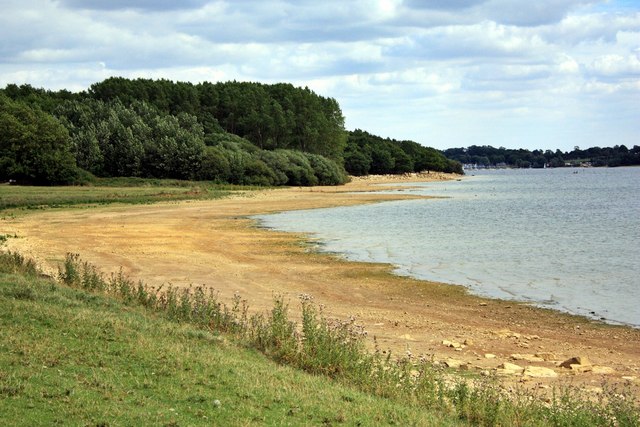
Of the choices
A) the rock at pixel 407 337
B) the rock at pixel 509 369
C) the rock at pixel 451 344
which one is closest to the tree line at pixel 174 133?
the rock at pixel 407 337

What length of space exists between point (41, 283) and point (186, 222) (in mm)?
28964

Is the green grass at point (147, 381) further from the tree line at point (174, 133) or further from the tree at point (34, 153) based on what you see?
the tree line at point (174, 133)

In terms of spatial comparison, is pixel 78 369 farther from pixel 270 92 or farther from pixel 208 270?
pixel 270 92

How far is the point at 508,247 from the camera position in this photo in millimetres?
34156

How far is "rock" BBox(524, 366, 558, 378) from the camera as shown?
12.6 meters

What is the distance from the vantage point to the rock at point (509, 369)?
12.8m

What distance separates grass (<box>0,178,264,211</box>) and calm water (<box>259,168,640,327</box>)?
49.0 feet

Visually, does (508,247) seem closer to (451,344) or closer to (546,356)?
(451,344)

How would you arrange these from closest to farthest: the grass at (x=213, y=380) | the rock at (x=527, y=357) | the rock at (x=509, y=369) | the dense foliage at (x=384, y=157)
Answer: the grass at (x=213, y=380), the rock at (x=509, y=369), the rock at (x=527, y=357), the dense foliage at (x=384, y=157)

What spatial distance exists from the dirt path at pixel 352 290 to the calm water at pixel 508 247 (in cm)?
182

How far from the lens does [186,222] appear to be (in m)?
43.5

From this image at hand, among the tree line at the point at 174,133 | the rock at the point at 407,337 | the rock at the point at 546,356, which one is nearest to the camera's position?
the rock at the point at 546,356

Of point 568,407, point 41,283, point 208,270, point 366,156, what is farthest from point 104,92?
point 568,407

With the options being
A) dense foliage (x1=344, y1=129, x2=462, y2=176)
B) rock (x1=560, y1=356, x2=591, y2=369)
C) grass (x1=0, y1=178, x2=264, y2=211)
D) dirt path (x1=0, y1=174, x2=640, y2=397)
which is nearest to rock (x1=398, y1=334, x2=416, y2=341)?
dirt path (x1=0, y1=174, x2=640, y2=397)
